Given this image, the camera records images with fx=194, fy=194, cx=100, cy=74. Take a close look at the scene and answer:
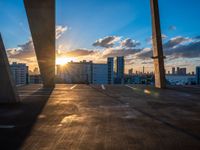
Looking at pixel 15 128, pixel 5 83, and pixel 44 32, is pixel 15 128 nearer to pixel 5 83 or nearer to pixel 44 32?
pixel 5 83

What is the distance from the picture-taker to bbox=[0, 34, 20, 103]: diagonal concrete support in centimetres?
827

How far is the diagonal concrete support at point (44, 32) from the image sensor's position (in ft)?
40.4

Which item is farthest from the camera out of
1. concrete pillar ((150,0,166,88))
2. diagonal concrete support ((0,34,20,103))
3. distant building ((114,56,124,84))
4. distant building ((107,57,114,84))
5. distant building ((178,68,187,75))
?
distant building ((114,56,124,84))

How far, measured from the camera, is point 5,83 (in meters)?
8.51

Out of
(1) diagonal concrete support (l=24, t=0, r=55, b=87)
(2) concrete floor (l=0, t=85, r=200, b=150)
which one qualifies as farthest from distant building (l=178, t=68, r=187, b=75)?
(2) concrete floor (l=0, t=85, r=200, b=150)

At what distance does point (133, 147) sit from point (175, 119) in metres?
2.73

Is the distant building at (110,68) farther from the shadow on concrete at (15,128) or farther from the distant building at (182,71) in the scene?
the shadow on concrete at (15,128)

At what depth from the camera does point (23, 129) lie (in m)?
4.68

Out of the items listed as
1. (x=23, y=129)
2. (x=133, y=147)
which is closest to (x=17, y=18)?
(x=23, y=129)

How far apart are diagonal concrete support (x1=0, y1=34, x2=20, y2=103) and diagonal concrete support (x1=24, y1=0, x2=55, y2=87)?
16.2ft

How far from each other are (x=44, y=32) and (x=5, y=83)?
686cm

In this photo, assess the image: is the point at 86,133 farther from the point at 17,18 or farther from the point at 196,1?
the point at 196,1

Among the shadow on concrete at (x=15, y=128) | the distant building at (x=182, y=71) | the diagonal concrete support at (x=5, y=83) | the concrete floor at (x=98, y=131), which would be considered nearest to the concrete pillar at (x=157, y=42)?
the concrete floor at (x=98, y=131)

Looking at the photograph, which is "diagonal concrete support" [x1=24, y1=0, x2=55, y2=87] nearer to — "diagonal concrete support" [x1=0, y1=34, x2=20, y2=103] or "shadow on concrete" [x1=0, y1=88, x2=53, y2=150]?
"diagonal concrete support" [x1=0, y1=34, x2=20, y2=103]
